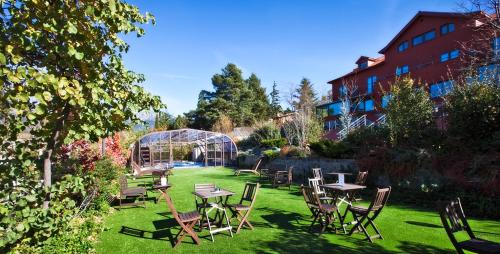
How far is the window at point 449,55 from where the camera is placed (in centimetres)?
2132

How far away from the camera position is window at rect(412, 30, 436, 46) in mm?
23659

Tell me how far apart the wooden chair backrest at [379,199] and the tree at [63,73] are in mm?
4347

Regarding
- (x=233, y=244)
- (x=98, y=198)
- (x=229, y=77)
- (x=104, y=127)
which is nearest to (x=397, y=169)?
(x=233, y=244)

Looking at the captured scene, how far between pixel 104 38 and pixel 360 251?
4.97 m

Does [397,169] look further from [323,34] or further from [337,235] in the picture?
[323,34]

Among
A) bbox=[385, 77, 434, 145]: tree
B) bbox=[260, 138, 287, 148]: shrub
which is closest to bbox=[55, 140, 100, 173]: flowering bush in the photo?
bbox=[385, 77, 434, 145]: tree

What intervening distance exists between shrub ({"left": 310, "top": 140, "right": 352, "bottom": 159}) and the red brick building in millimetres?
5258

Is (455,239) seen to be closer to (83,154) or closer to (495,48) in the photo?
(83,154)

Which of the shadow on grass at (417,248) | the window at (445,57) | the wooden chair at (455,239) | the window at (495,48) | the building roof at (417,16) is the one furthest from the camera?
the building roof at (417,16)

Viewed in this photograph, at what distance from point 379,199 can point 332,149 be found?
8.60m

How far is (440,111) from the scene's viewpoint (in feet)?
41.7

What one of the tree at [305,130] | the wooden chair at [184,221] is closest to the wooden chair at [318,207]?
the wooden chair at [184,221]

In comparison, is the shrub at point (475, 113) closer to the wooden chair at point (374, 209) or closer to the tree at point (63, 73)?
the wooden chair at point (374, 209)

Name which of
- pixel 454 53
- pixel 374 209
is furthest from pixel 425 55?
pixel 374 209
